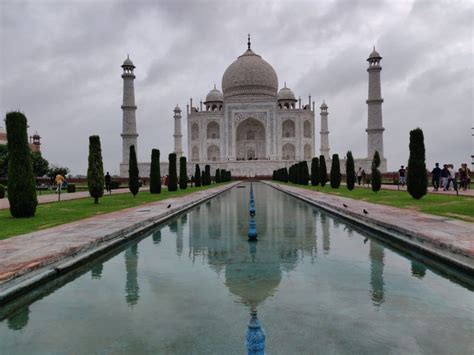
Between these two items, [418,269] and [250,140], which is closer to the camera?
[418,269]

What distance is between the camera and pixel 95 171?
12.2 metres

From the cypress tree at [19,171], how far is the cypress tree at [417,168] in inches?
375

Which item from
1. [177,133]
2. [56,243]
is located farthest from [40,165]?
[56,243]

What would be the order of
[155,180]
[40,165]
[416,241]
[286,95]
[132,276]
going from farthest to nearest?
1. [286,95]
2. [40,165]
3. [155,180]
4. [416,241]
5. [132,276]

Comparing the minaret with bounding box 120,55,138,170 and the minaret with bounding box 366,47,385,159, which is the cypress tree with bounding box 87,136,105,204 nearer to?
the minaret with bounding box 120,55,138,170

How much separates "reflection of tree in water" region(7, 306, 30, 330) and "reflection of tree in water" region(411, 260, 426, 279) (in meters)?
3.12

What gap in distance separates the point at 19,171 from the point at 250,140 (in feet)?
135

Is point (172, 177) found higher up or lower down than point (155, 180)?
higher up

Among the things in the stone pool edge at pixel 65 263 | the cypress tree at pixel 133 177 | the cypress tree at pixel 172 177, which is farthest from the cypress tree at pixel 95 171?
the cypress tree at pixel 172 177

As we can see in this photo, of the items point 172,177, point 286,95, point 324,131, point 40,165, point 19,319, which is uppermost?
point 286,95

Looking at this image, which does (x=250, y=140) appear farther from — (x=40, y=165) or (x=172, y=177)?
(x=172, y=177)

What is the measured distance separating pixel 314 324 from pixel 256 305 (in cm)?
51

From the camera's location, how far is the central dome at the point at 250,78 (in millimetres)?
47406

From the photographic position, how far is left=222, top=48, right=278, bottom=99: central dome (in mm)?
47406
